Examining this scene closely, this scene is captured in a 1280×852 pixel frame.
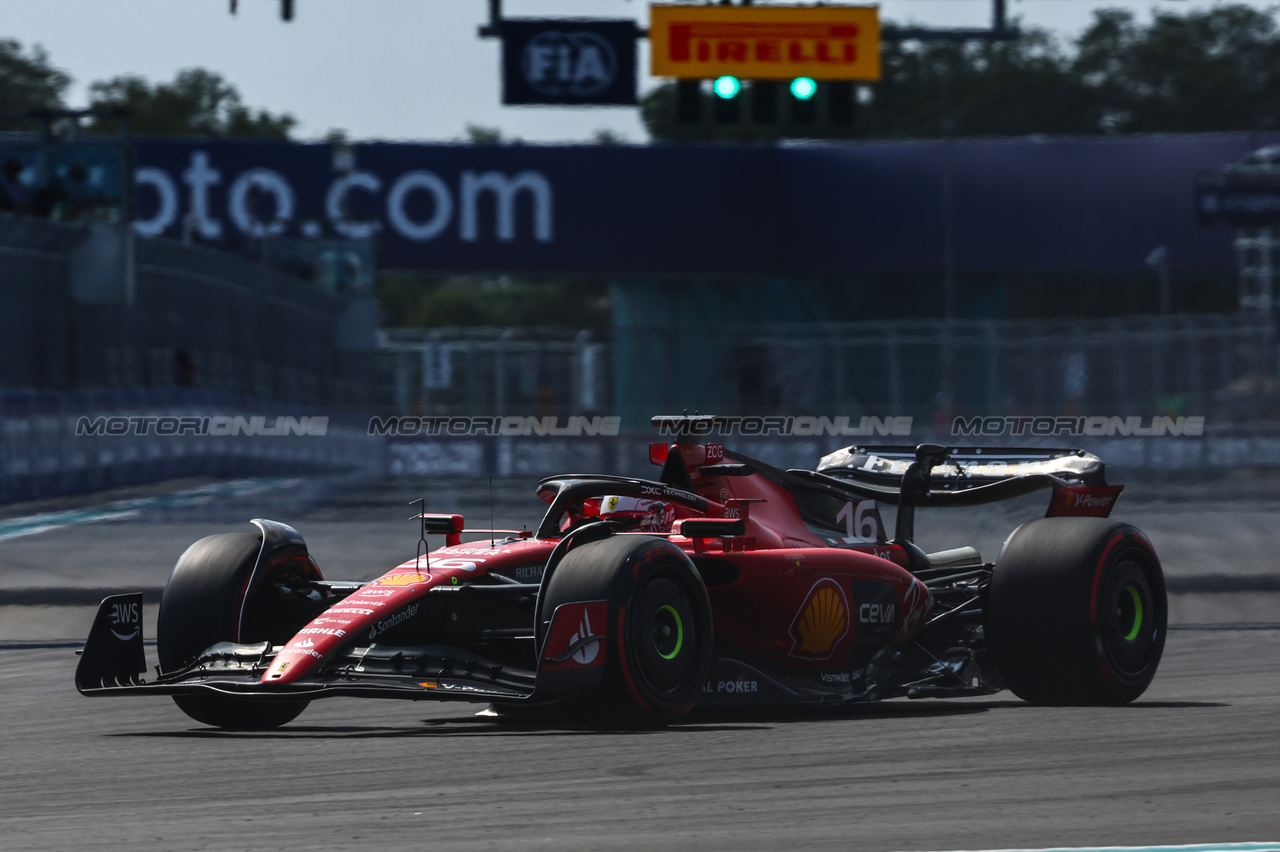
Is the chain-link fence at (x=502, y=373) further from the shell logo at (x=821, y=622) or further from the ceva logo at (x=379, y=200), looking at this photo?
the ceva logo at (x=379, y=200)

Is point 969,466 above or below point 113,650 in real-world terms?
above

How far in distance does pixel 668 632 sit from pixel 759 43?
44.8ft

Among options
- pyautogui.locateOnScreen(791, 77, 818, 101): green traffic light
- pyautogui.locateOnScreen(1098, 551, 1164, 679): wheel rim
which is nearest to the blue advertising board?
pyautogui.locateOnScreen(791, 77, 818, 101): green traffic light

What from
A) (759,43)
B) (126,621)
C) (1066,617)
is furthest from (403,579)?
(759,43)

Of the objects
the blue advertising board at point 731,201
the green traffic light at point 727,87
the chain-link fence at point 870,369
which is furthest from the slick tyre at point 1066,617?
the blue advertising board at point 731,201

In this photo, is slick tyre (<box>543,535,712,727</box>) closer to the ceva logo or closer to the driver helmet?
the driver helmet

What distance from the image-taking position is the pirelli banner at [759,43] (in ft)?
65.5

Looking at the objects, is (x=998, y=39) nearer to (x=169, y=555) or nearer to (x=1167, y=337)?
(x=1167, y=337)

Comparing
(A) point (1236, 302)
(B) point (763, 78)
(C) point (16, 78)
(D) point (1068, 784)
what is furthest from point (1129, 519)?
(C) point (16, 78)

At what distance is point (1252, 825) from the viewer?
5367mm

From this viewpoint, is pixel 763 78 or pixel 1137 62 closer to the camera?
pixel 763 78

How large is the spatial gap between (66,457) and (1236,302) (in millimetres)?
44227

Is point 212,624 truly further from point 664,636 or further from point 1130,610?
point 1130,610

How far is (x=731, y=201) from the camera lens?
37156mm
